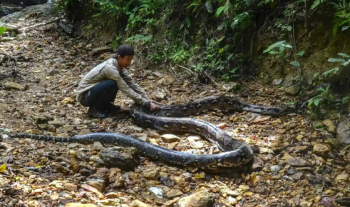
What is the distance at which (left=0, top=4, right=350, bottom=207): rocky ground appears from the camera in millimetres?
4152

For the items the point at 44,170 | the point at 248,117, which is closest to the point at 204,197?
the point at 44,170

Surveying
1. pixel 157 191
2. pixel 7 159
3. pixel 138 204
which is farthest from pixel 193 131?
pixel 7 159

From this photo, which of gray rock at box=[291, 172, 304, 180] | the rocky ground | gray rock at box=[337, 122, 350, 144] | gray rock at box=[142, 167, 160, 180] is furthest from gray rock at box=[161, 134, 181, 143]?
gray rock at box=[337, 122, 350, 144]

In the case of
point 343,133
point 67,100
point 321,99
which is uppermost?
point 321,99

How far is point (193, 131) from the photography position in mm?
6402

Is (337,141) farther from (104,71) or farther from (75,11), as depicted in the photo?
(75,11)

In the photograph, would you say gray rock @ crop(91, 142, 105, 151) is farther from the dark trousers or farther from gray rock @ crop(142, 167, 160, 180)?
the dark trousers

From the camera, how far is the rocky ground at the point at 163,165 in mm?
4152

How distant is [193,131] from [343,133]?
2.54 meters

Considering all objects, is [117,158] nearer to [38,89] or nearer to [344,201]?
[344,201]

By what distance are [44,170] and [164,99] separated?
3.97 m

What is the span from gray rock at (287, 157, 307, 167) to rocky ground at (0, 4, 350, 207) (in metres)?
0.01

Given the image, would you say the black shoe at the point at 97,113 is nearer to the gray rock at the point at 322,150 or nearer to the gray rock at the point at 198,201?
the gray rock at the point at 198,201

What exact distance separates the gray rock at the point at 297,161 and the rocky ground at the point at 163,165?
0.05 feet
